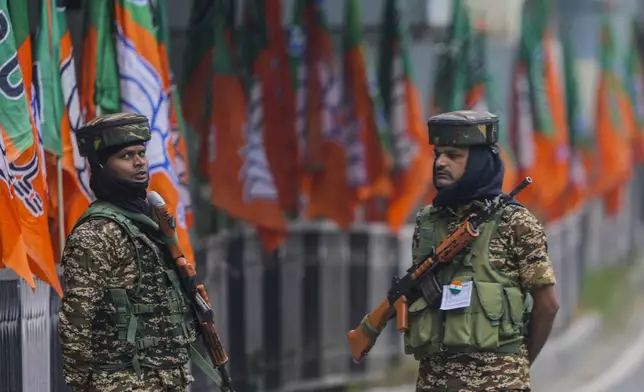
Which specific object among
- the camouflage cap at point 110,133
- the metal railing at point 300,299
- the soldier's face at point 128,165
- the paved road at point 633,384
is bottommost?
the paved road at point 633,384

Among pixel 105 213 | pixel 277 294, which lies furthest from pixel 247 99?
pixel 105 213

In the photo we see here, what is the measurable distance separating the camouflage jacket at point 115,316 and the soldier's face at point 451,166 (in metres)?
1.29

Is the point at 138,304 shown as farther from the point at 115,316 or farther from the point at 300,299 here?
the point at 300,299

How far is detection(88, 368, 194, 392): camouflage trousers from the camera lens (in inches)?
220

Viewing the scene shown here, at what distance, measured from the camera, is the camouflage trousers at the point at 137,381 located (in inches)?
220

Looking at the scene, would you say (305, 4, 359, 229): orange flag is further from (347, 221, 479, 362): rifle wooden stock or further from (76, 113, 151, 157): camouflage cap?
(76, 113, 151, 157): camouflage cap

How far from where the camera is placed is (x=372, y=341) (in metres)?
6.65

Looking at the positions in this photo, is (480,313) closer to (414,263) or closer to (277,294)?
(414,263)

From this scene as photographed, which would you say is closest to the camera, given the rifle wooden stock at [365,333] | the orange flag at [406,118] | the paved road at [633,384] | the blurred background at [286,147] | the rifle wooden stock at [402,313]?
the rifle wooden stock at [402,313]

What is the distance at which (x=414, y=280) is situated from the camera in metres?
6.40

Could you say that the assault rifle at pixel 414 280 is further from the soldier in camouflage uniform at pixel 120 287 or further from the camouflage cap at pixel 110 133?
the camouflage cap at pixel 110 133

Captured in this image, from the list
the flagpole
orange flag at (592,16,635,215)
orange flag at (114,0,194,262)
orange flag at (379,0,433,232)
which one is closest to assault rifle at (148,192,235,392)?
the flagpole

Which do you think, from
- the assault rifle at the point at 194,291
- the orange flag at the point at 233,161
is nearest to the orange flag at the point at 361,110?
the orange flag at the point at 233,161

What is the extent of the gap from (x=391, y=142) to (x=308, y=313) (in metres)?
2.05
